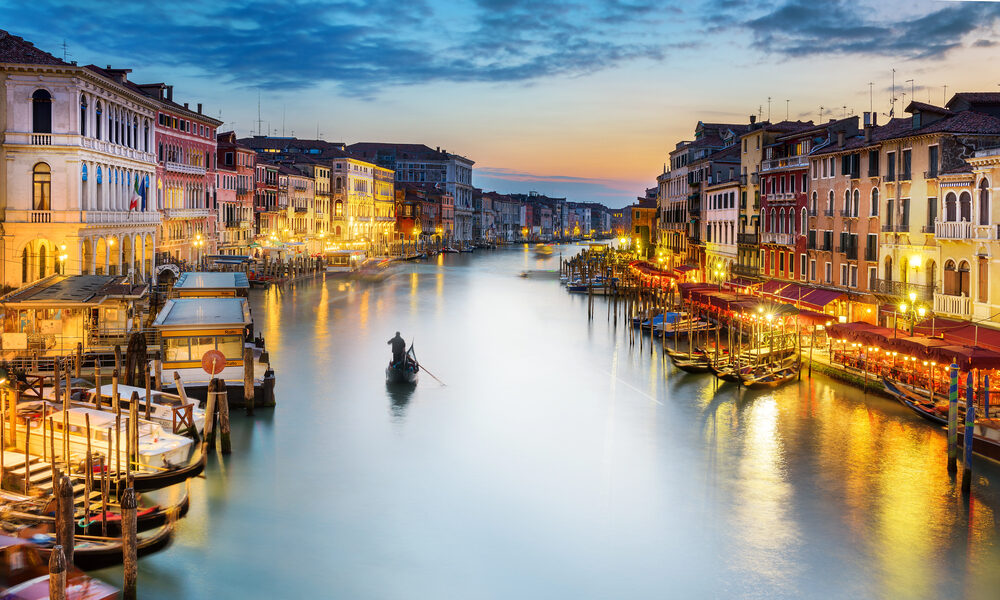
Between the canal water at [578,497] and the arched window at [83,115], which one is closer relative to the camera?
the canal water at [578,497]

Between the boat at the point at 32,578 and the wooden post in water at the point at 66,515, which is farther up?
the wooden post in water at the point at 66,515

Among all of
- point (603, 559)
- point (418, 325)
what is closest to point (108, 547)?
point (603, 559)

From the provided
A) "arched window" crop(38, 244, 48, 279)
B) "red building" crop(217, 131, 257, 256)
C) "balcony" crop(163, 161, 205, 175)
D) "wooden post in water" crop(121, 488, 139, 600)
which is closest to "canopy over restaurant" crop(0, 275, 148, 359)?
"arched window" crop(38, 244, 48, 279)

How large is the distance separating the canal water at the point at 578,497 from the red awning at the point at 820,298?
341cm

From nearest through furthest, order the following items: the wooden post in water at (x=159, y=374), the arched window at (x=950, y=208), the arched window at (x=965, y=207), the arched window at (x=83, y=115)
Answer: the wooden post in water at (x=159, y=374) → the arched window at (x=965, y=207) → the arched window at (x=950, y=208) → the arched window at (x=83, y=115)

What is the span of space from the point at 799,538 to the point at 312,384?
33.1 ft

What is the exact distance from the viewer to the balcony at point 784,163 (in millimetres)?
23625

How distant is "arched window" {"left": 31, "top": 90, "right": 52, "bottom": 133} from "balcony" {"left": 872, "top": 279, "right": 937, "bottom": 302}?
18.3m

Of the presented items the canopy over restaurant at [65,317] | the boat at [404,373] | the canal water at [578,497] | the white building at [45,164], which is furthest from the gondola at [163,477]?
the white building at [45,164]

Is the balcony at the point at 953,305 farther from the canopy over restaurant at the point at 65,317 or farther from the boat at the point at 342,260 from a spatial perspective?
the boat at the point at 342,260

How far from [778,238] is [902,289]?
7.49 meters

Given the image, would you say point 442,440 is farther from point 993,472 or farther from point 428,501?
point 993,472

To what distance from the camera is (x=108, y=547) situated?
317 inches

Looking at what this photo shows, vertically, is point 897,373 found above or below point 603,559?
above
